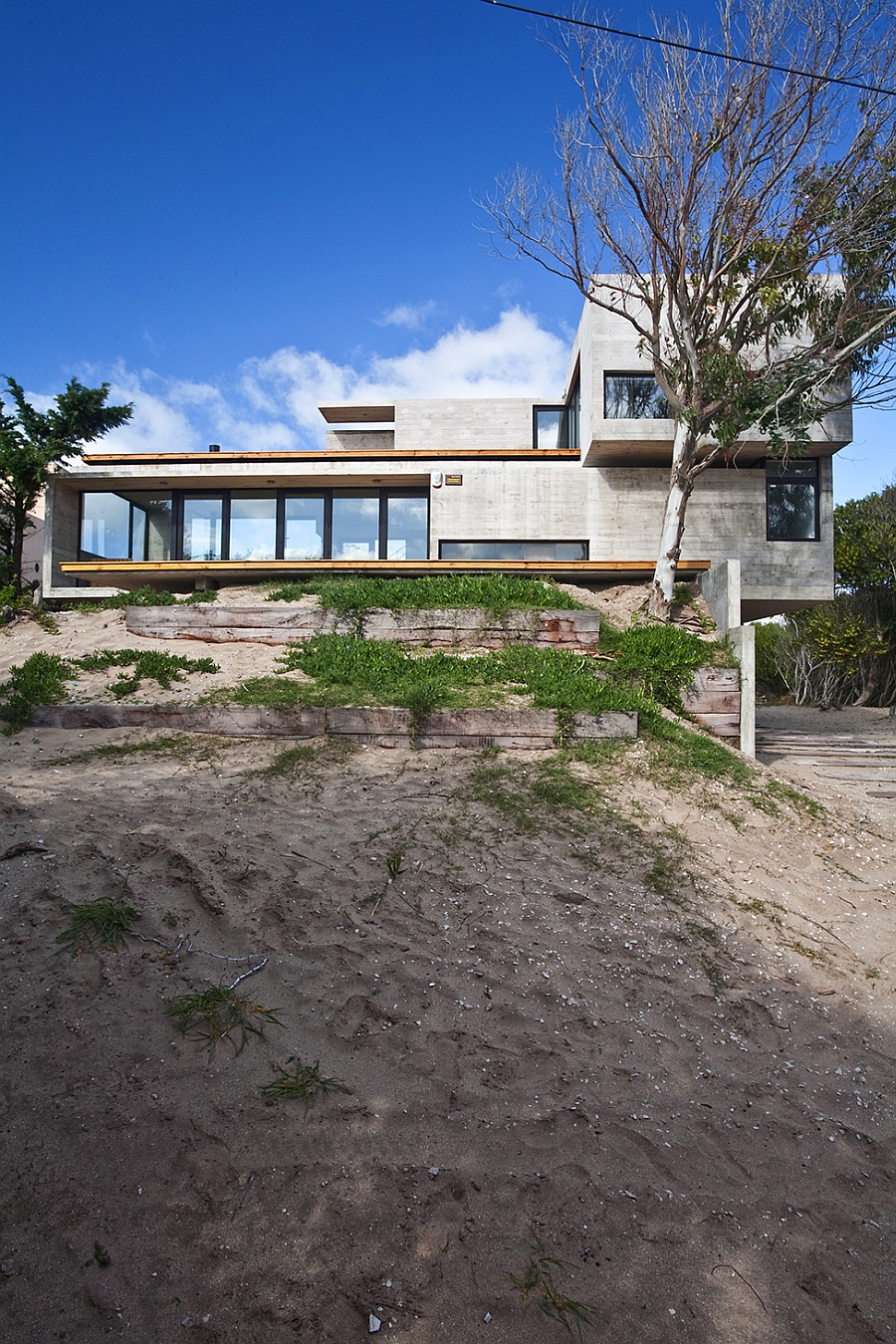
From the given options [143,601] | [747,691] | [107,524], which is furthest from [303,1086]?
[107,524]

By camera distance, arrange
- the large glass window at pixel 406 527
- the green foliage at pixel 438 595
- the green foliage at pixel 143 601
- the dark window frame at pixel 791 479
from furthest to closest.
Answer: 1. the large glass window at pixel 406 527
2. the dark window frame at pixel 791 479
3. the green foliage at pixel 143 601
4. the green foliage at pixel 438 595

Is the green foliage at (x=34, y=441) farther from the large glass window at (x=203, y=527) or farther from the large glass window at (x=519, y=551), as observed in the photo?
the large glass window at (x=519, y=551)

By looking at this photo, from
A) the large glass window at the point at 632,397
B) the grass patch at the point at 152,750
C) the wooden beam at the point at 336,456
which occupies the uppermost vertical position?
the large glass window at the point at 632,397

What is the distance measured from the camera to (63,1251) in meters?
2.40

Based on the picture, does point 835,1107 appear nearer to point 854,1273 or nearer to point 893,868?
point 854,1273

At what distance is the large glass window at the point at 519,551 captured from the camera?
15141 millimetres

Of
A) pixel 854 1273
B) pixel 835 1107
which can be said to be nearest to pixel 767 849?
pixel 835 1107

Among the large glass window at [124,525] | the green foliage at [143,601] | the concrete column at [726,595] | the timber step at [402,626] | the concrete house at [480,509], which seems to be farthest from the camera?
the large glass window at [124,525]

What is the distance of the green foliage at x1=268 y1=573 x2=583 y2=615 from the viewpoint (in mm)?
9812

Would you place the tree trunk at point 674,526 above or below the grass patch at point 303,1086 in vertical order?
above

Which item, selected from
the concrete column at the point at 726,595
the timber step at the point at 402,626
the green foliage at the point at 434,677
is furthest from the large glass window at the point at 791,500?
the green foliage at the point at 434,677

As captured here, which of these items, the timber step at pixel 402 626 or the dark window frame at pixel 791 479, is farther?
the dark window frame at pixel 791 479

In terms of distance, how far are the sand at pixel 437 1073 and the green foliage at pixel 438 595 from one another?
418 cm

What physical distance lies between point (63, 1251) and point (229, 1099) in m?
0.75
